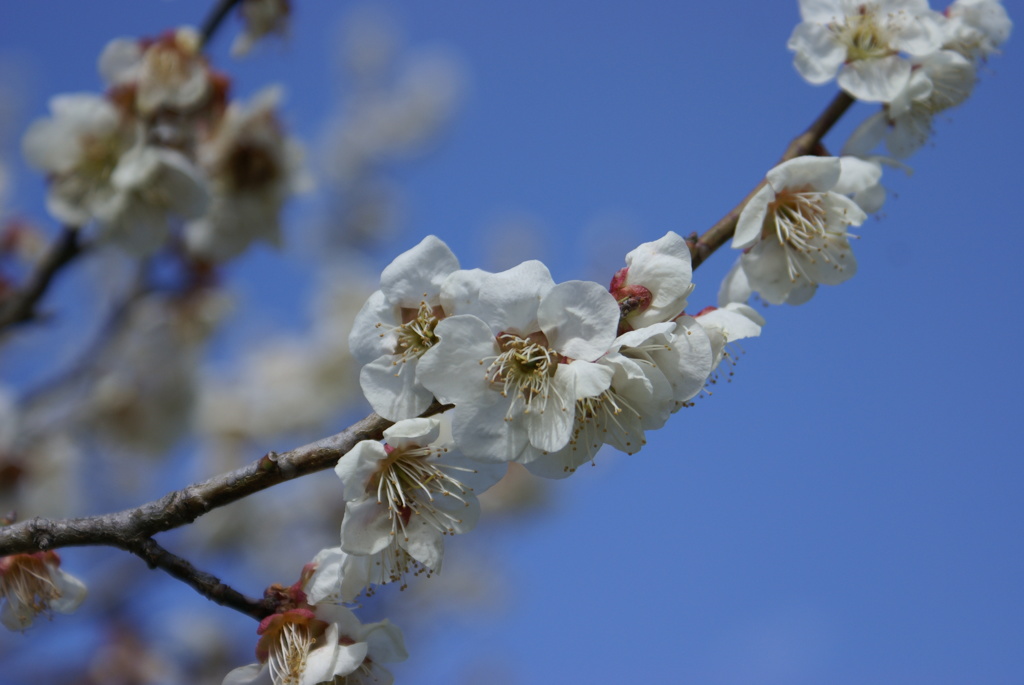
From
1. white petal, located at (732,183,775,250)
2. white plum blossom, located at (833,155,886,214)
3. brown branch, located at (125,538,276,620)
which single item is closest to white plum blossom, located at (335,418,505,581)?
brown branch, located at (125,538,276,620)

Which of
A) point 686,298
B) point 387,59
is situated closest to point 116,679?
point 686,298

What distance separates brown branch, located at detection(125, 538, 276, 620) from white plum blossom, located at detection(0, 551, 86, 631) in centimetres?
27

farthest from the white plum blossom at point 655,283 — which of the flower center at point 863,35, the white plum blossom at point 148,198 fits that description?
the white plum blossom at point 148,198

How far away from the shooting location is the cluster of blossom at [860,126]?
1.78 meters

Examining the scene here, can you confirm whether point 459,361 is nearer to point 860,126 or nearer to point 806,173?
point 806,173

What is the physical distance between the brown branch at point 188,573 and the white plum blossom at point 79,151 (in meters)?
2.05

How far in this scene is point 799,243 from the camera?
1.78 meters

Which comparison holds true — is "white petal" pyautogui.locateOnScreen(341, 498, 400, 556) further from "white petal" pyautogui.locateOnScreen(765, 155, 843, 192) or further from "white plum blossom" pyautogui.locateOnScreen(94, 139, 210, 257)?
"white plum blossom" pyautogui.locateOnScreen(94, 139, 210, 257)

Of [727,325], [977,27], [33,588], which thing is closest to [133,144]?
[33,588]

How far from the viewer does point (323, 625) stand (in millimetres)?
1483

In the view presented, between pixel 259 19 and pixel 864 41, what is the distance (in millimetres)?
2258

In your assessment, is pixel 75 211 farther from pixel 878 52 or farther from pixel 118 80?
pixel 878 52

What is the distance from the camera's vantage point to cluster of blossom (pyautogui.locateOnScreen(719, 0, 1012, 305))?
1.78 metres

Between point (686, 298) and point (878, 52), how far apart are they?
1017mm
